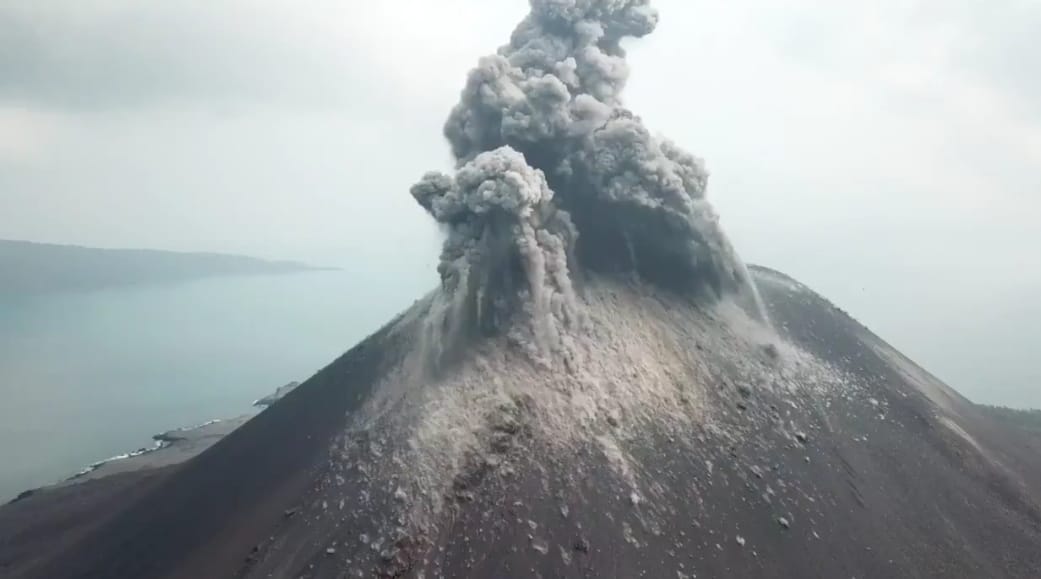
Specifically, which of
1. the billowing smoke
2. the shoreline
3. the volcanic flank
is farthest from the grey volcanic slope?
the shoreline

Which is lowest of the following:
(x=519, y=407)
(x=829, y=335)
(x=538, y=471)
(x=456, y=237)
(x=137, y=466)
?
(x=137, y=466)

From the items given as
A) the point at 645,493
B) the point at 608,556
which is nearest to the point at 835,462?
the point at 645,493

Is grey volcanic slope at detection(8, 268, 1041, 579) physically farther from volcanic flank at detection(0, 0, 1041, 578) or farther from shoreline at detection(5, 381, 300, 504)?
shoreline at detection(5, 381, 300, 504)

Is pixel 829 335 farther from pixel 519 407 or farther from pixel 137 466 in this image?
pixel 137 466

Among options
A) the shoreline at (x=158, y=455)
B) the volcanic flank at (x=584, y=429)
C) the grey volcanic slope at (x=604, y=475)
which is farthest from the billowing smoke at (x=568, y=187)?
the shoreline at (x=158, y=455)

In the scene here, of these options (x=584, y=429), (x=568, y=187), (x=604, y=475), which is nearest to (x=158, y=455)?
(x=568, y=187)

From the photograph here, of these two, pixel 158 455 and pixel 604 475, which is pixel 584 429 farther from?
pixel 158 455
